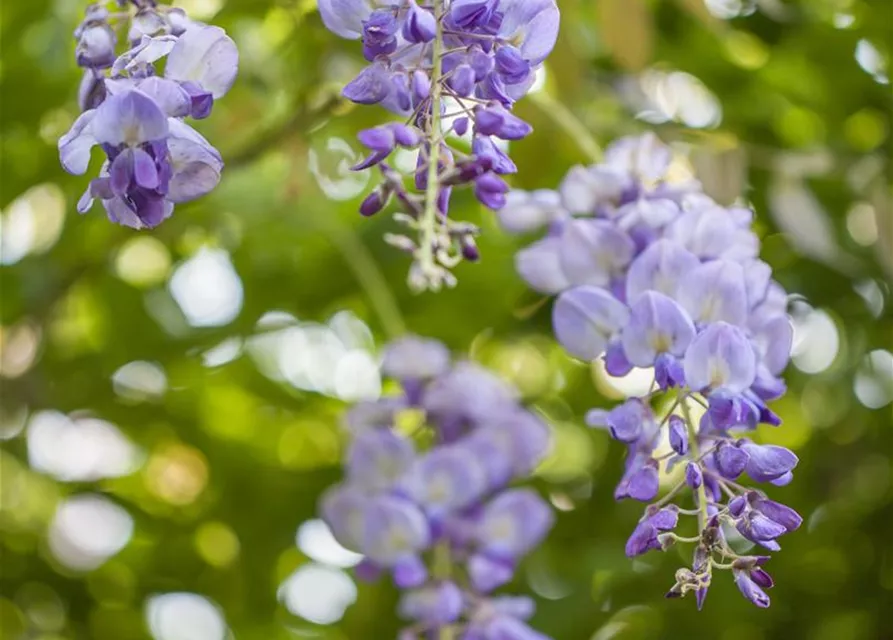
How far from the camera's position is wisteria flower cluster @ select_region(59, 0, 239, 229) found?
1.40 feet

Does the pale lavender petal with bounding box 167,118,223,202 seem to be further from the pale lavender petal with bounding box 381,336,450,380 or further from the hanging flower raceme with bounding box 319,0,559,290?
the pale lavender petal with bounding box 381,336,450,380

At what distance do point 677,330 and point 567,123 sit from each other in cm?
28

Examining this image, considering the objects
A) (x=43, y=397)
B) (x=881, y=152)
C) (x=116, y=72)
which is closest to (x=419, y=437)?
(x=43, y=397)

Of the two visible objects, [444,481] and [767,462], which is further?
[444,481]

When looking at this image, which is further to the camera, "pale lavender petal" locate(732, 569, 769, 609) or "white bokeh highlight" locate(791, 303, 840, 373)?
"white bokeh highlight" locate(791, 303, 840, 373)

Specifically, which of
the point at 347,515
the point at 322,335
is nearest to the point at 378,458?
the point at 347,515

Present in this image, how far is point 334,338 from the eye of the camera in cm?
123

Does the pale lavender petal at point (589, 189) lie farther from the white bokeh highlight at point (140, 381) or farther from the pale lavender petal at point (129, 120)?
the white bokeh highlight at point (140, 381)

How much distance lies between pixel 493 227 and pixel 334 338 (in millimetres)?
219

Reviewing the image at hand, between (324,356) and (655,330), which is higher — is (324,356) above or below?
below

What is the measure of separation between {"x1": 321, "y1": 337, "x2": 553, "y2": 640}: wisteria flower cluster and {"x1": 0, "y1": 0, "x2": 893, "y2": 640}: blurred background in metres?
0.09

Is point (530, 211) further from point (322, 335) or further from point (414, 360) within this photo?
point (322, 335)

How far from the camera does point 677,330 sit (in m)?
0.52

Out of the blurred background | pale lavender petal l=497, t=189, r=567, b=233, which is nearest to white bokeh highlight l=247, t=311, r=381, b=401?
the blurred background
